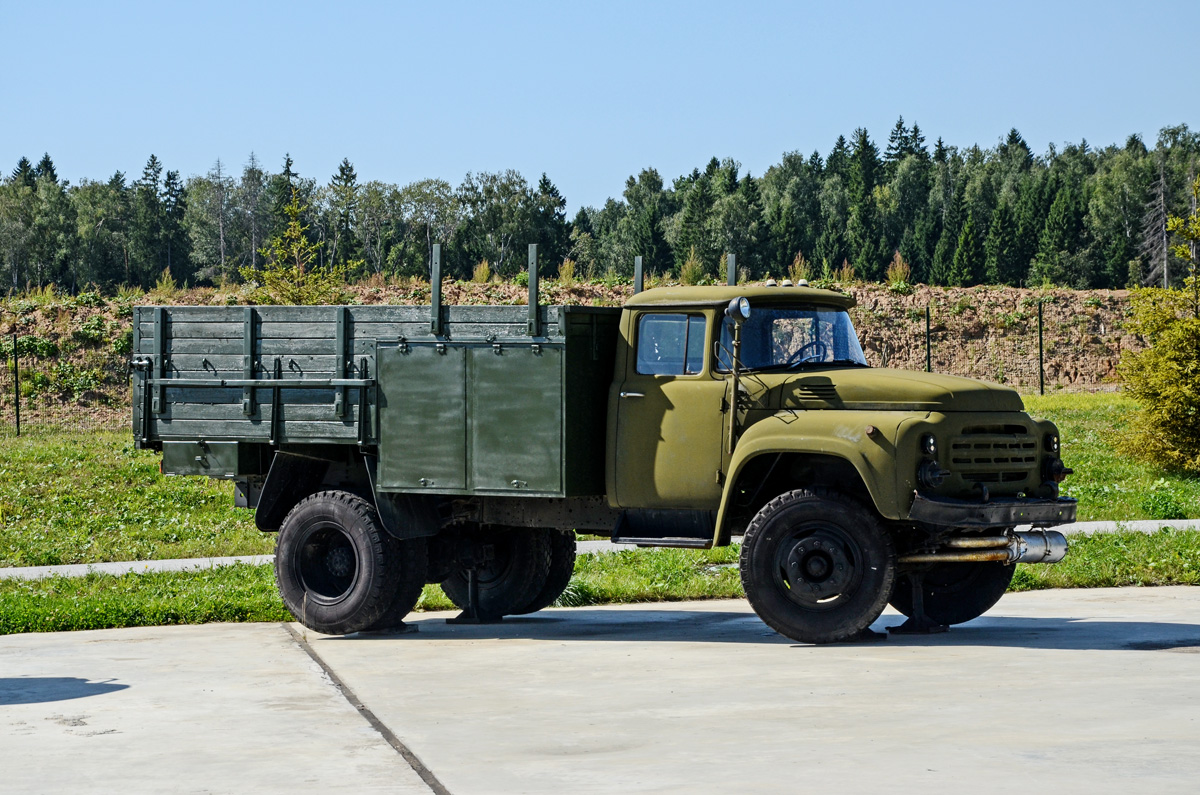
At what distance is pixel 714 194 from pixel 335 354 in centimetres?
11507

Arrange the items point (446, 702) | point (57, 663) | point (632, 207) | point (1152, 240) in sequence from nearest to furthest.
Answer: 1. point (446, 702)
2. point (57, 663)
3. point (1152, 240)
4. point (632, 207)

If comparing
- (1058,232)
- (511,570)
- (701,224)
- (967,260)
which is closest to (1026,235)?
(1058,232)

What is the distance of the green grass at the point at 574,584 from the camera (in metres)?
12.8

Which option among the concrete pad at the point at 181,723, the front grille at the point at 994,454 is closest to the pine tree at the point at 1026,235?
the front grille at the point at 994,454

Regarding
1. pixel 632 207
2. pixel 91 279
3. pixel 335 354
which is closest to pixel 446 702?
pixel 335 354

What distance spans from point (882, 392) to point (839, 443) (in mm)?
571

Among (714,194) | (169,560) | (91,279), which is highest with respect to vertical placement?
(714,194)

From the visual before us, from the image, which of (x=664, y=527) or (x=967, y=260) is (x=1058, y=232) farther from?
(x=664, y=527)

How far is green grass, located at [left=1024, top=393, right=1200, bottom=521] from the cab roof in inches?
397

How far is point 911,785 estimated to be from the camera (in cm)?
625

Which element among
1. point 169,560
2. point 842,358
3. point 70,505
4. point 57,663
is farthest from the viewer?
point 70,505

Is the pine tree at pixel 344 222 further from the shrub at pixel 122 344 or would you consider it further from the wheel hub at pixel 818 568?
the wheel hub at pixel 818 568

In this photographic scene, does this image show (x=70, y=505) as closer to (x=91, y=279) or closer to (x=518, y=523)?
(x=518, y=523)

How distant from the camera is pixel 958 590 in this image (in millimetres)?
12000
